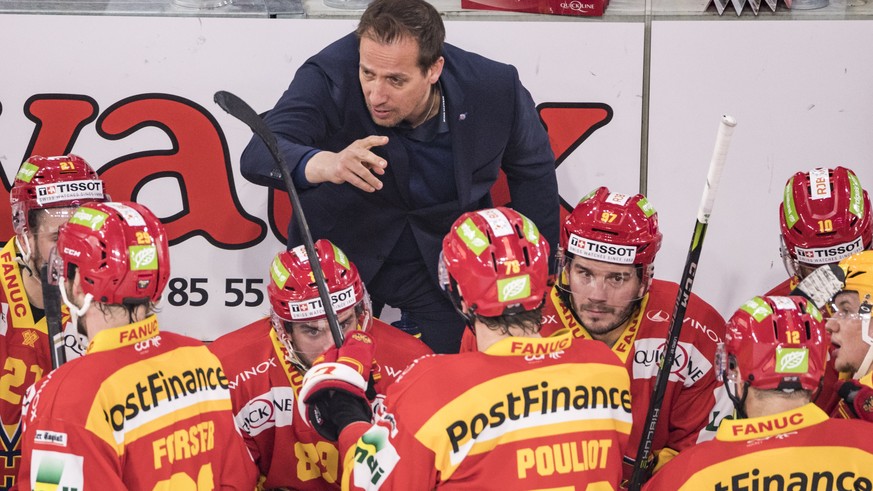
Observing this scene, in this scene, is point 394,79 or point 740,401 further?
point 394,79

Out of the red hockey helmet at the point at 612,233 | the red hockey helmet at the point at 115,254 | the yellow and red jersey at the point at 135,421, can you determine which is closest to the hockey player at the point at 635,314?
the red hockey helmet at the point at 612,233

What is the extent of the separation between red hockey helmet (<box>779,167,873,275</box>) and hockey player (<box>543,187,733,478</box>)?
1.30 feet

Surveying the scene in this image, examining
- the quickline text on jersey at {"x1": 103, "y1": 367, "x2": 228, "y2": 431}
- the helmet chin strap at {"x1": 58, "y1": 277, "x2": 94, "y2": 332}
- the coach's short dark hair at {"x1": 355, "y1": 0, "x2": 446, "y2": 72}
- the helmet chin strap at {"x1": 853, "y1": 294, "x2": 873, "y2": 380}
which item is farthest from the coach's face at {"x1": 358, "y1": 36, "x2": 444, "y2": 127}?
the helmet chin strap at {"x1": 853, "y1": 294, "x2": 873, "y2": 380}

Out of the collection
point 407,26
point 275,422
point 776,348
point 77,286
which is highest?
point 407,26

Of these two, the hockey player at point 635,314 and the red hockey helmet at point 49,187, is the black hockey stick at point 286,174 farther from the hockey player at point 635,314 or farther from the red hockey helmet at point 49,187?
the red hockey helmet at point 49,187

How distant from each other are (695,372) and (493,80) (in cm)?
137

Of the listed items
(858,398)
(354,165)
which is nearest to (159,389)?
(354,165)

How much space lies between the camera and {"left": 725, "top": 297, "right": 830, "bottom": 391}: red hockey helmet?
278 cm

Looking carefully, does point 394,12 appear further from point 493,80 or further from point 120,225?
point 120,225

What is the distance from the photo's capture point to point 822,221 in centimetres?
395

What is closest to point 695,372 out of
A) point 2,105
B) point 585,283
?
point 585,283

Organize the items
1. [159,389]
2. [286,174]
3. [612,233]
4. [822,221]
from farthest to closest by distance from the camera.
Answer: [822,221] → [612,233] → [286,174] → [159,389]

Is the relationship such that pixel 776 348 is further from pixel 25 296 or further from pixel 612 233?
pixel 25 296

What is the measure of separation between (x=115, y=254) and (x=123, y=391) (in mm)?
361
